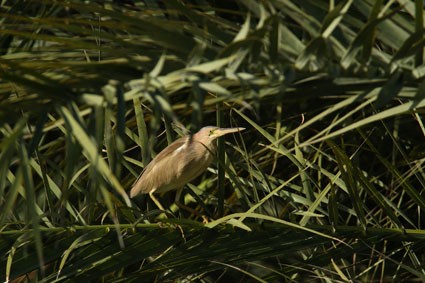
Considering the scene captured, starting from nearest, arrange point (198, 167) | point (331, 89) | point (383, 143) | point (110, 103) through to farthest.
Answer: point (110, 103) < point (331, 89) < point (383, 143) < point (198, 167)

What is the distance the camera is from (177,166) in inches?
194

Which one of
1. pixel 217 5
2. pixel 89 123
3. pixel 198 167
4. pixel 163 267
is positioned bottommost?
pixel 198 167

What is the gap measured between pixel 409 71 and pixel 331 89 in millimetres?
179

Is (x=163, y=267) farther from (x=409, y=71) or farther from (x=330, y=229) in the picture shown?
(x=409, y=71)

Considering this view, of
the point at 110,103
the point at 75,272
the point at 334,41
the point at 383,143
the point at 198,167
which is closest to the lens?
the point at 110,103

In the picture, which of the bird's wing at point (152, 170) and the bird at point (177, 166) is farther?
the bird at point (177, 166)

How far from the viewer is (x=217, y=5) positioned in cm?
451

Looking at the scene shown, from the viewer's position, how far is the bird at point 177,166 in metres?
4.71

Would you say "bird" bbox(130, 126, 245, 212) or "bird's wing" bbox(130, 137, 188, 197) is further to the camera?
"bird" bbox(130, 126, 245, 212)

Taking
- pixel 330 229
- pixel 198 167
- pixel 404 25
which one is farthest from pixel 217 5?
pixel 404 25

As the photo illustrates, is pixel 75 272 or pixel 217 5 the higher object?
pixel 217 5

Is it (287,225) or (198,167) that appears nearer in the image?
(287,225)

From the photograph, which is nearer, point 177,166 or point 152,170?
point 152,170

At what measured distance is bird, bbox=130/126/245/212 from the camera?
4.71 meters
